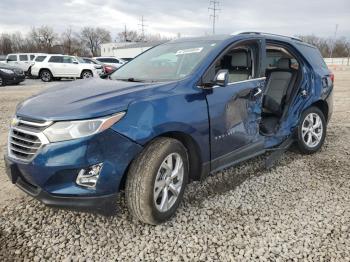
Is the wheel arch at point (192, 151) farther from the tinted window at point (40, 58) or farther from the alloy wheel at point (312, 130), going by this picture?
the tinted window at point (40, 58)

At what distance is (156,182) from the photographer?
299 centimetres

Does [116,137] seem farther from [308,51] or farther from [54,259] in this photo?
[308,51]

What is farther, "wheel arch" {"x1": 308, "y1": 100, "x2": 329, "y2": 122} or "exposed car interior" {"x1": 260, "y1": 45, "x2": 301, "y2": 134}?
"wheel arch" {"x1": 308, "y1": 100, "x2": 329, "y2": 122}

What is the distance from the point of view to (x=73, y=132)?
8.40 ft

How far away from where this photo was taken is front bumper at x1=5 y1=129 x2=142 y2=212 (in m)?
2.54

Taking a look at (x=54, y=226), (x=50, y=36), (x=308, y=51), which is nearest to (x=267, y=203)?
(x=54, y=226)

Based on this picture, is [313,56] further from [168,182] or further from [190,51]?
[168,182]

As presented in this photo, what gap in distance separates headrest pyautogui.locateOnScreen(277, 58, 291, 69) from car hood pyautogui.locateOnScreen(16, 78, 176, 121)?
242cm

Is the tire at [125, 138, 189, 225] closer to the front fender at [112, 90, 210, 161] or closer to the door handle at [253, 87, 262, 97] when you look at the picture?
the front fender at [112, 90, 210, 161]

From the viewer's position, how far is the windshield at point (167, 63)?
138 inches

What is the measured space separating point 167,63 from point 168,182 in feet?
4.53

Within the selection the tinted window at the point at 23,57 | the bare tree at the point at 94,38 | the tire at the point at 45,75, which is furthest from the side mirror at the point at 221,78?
the bare tree at the point at 94,38

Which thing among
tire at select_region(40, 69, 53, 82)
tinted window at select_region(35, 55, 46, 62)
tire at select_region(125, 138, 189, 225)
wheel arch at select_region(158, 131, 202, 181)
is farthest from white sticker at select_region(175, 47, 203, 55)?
tinted window at select_region(35, 55, 46, 62)

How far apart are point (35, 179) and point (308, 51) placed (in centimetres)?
413
